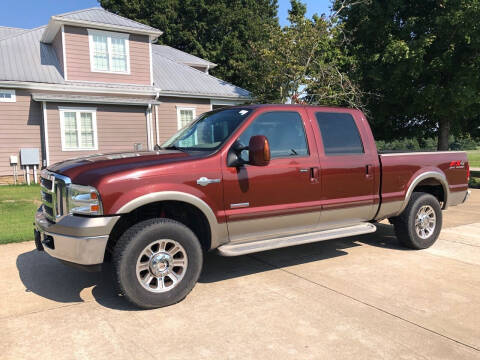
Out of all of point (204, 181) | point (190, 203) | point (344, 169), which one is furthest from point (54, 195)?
point (344, 169)

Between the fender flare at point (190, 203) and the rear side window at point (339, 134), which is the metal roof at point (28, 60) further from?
the fender flare at point (190, 203)

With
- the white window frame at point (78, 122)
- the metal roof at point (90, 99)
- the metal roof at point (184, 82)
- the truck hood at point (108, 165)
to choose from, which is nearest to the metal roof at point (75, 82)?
the metal roof at point (184, 82)

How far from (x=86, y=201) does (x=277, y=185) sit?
2.01 m

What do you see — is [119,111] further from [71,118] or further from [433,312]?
[433,312]

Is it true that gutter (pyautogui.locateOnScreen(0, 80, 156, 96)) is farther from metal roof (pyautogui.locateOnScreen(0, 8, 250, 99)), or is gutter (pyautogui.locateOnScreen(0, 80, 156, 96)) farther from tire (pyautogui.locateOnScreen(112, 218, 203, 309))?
tire (pyautogui.locateOnScreen(112, 218, 203, 309))

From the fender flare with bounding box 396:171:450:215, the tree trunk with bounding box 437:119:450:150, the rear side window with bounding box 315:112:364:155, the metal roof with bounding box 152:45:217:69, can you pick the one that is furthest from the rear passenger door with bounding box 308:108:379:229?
the metal roof with bounding box 152:45:217:69

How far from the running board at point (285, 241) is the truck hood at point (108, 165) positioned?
105cm

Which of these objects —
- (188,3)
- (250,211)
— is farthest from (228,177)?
(188,3)

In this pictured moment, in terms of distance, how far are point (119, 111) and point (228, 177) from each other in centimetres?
1321

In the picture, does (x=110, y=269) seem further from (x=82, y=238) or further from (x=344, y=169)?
(x=344, y=169)

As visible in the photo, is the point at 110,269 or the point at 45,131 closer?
the point at 110,269

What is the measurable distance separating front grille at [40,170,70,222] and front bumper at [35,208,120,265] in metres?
0.15

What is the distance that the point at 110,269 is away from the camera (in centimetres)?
423

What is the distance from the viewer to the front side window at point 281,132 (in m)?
4.61
